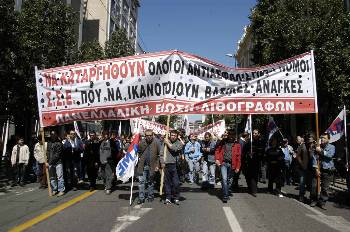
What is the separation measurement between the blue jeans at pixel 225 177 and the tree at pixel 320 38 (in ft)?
32.3

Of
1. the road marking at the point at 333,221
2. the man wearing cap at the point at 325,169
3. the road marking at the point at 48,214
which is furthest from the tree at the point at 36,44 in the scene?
the road marking at the point at 333,221

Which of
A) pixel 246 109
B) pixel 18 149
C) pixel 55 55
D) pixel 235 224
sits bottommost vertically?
pixel 235 224

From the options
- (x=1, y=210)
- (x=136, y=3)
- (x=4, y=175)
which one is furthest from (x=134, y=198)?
(x=136, y=3)

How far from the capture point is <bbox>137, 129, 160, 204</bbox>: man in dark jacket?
10562mm

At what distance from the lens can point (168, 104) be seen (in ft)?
36.2

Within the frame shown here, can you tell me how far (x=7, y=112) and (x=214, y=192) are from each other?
33.0ft

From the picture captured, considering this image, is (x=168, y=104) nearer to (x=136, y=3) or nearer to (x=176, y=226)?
(x=176, y=226)

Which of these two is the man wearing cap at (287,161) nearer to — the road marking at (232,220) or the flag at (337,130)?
the flag at (337,130)

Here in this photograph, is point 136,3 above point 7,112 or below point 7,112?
above

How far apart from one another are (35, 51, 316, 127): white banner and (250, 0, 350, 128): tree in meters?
8.20

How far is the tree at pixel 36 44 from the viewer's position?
18.4 m

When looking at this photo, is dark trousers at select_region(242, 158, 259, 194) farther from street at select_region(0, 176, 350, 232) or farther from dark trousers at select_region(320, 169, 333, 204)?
dark trousers at select_region(320, 169, 333, 204)

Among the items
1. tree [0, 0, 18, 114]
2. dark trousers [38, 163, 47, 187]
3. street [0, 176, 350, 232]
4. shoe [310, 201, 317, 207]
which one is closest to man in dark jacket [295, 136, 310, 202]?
street [0, 176, 350, 232]

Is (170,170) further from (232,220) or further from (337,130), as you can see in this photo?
(337,130)
